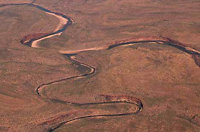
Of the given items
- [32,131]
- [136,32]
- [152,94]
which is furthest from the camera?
[136,32]

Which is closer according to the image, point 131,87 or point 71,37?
point 131,87

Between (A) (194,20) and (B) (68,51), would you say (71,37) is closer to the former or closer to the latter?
(B) (68,51)

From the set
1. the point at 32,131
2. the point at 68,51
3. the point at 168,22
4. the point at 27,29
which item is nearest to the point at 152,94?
the point at 32,131

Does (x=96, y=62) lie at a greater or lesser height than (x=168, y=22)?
lesser

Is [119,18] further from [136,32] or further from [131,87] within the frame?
[131,87]

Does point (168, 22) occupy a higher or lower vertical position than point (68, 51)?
higher

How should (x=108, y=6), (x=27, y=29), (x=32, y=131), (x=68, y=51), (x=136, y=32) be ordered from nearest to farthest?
(x=32, y=131) → (x=68, y=51) → (x=136, y=32) → (x=27, y=29) → (x=108, y=6)

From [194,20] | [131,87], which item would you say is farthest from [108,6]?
[131,87]
